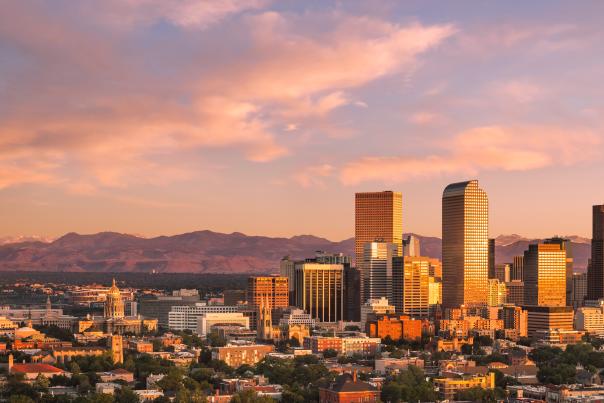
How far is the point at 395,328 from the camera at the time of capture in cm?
18838

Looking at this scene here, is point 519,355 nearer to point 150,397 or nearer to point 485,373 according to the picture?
point 485,373

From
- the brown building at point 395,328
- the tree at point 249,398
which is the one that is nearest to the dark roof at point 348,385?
the tree at point 249,398

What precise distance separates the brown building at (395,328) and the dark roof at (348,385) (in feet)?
247

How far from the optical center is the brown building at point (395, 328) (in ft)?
Answer: 614

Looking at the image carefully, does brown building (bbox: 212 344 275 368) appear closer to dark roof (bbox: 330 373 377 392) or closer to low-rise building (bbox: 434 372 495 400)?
low-rise building (bbox: 434 372 495 400)

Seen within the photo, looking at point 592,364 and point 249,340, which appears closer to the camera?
point 592,364

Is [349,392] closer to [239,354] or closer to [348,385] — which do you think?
[348,385]

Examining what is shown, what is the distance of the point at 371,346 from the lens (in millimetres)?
170250

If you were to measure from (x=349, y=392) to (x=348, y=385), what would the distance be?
1.32 metres

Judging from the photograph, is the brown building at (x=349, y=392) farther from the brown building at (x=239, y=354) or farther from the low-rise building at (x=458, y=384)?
the brown building at (x=239, y=354)

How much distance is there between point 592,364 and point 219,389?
52.1 metres

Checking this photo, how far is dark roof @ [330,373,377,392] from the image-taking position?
108m

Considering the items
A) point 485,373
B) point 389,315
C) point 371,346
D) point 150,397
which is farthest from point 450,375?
point 389,315

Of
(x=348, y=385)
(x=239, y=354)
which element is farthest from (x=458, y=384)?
(x=239, y=354)
